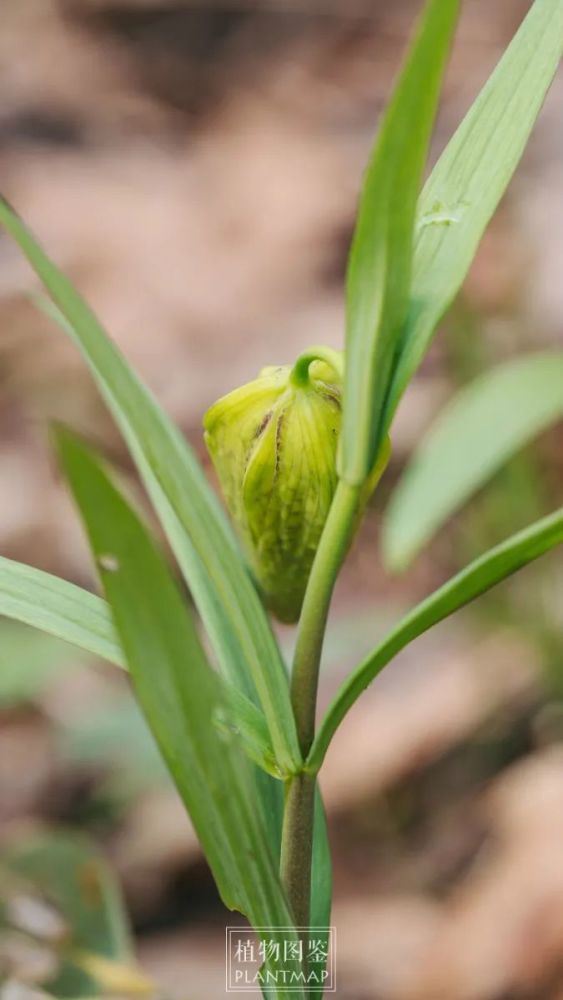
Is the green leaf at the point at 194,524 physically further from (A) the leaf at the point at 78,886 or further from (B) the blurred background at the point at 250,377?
(A) the leaf at the point at 78,886

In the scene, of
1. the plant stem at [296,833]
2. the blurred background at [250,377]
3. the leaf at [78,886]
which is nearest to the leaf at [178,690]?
the plant stem at [296,833]

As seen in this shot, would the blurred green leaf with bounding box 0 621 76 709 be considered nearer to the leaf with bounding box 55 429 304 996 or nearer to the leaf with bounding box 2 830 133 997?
the leaf with bounding box 2 830 133 997

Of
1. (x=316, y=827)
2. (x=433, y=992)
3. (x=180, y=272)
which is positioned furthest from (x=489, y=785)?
(x=180, y=272)

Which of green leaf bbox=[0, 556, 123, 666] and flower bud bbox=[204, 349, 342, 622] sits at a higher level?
flower bud bbox=[204, 349, 342, 622]

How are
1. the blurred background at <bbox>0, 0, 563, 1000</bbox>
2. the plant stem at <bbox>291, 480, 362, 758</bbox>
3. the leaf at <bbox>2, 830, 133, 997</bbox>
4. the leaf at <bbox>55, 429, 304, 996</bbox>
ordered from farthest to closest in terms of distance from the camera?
1. the blurred background at <bbox>0, 0, 563, 1000</bbox>
2. the leaf at <bbox>2, 830, 133, 997</bbox>
3. the plant stem at <bbox>291, 480, 362, 758</bbox>
4. the leaf at <bbox>55, 429, 304, 996</bbox>

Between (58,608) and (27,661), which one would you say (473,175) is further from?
(27,661)

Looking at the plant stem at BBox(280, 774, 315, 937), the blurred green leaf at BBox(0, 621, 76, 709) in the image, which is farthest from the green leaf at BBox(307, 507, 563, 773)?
the blurred green leaf at BBox(0, 621, 76, 709)
